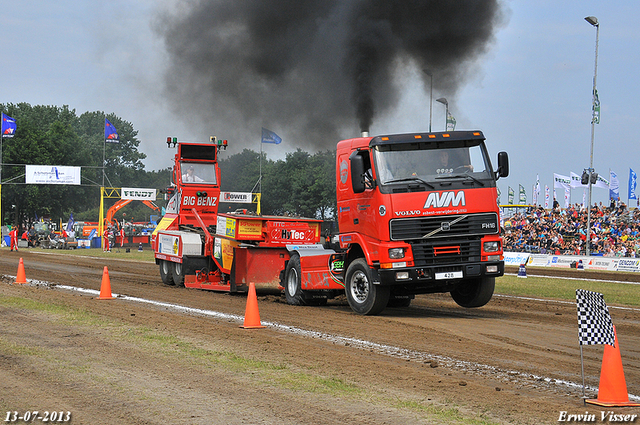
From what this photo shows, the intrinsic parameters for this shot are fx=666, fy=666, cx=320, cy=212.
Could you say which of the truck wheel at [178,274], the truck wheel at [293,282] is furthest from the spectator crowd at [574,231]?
the truck wheel at [293,282]

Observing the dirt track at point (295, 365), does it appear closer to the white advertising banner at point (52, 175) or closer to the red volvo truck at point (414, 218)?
the red volvo truck at point (414, 218)

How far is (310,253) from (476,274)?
3.67 meters

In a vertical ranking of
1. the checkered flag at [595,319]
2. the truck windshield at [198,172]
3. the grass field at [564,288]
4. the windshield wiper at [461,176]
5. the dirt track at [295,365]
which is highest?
the truck windshield at [198,172]

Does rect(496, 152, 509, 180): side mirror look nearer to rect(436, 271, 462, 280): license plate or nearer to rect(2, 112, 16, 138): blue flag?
rect(436, 271, 462, 280): license plate

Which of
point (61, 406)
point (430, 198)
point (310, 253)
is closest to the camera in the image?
point (61, 406)

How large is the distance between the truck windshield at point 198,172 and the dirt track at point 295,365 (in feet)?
22.1

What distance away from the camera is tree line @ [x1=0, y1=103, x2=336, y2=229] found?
57.0m

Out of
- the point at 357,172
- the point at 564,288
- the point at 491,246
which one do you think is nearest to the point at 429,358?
the point at 491,246

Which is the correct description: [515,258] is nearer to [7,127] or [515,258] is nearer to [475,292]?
[475,292]

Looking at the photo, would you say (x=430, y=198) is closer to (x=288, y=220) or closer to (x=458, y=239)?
(x=458, y=239)

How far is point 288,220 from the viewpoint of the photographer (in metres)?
15.2

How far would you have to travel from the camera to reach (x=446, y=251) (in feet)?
36.9

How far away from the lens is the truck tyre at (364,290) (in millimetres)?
11523

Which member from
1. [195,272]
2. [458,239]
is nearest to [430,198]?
[458,239]
